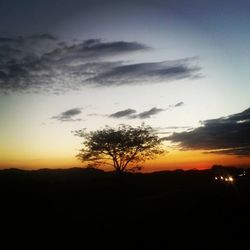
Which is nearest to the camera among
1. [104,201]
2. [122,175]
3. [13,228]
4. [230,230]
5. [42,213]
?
[230,230]

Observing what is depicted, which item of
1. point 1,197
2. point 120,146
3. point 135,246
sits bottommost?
point 135,246

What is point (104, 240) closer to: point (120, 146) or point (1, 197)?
point (1, 197)

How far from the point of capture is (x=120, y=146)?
2685 inches

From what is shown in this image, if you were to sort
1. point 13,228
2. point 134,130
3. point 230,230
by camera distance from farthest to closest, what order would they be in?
point 134,130 < point 13,228 < point 230,230

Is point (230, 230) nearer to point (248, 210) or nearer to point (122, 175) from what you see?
point (248, 210)

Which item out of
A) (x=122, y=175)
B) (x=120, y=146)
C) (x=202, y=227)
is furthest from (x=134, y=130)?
(x=202, y=227)

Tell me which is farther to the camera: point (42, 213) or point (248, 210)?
point (42, 213)

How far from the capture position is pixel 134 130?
70125mm

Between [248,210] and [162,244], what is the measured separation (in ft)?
37.5

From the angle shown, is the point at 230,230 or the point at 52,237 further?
the point at 52,237

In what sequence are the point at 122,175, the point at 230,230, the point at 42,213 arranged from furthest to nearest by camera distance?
the point at 122,175
the point at 42,213
the point at 230,230

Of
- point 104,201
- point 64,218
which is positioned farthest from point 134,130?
point 64,218

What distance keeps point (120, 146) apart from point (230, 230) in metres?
48.9

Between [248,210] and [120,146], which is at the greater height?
[120,146]
